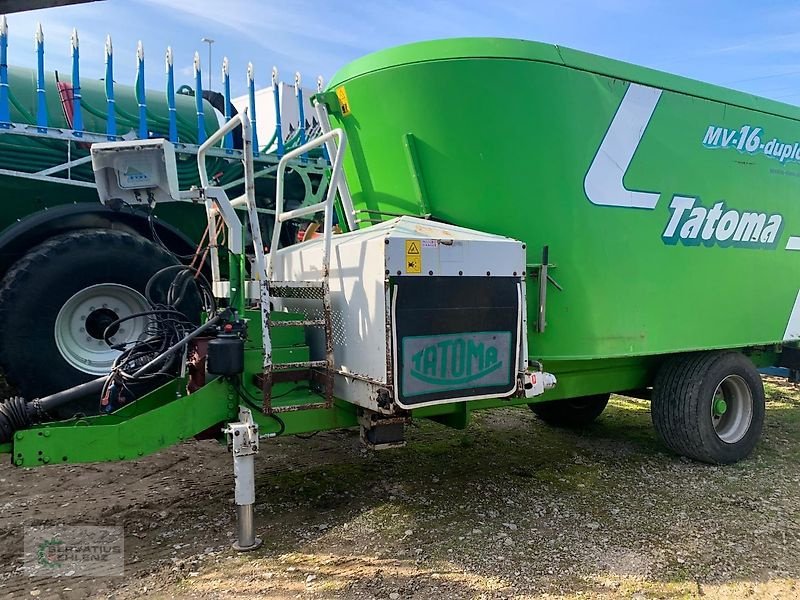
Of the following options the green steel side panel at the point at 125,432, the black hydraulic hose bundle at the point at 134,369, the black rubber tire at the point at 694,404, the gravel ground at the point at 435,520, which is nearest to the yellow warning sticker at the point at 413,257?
the black hydraulic hose bundle at the point at 134,369

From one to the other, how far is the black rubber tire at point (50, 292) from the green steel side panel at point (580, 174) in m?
1.66

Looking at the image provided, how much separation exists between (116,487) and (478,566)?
2292mm

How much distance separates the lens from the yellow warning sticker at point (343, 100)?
386 centimetres

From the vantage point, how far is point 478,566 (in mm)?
3004

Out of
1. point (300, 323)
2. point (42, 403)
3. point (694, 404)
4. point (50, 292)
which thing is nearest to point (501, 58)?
point (300, 323)

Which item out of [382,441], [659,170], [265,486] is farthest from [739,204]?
[265,486]

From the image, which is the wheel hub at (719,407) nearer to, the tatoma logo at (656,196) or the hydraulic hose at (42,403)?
the tatoma logo at (656,196)

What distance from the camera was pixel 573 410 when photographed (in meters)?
5.55

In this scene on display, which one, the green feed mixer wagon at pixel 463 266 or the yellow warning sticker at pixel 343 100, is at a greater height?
the yellow warning sticker at pixel 343 100

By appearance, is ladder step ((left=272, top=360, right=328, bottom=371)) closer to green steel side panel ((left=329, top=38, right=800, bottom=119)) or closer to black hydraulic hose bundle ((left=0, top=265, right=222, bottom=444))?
black hydraulic hose bundle ((left=0, top=265, right=222, bottom=444))

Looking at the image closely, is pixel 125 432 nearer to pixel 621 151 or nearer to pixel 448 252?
pixel 448 252

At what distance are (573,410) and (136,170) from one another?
158 inches

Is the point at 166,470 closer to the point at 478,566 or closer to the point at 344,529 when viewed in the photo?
the point at 344,529

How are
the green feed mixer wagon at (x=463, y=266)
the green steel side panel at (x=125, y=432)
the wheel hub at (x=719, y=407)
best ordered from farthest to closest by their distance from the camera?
the wheel hub at (x=719, y=407)
the green feed mixer wagon at (x=463, y=266)
the green steel side panel at (x=125, y=432)
